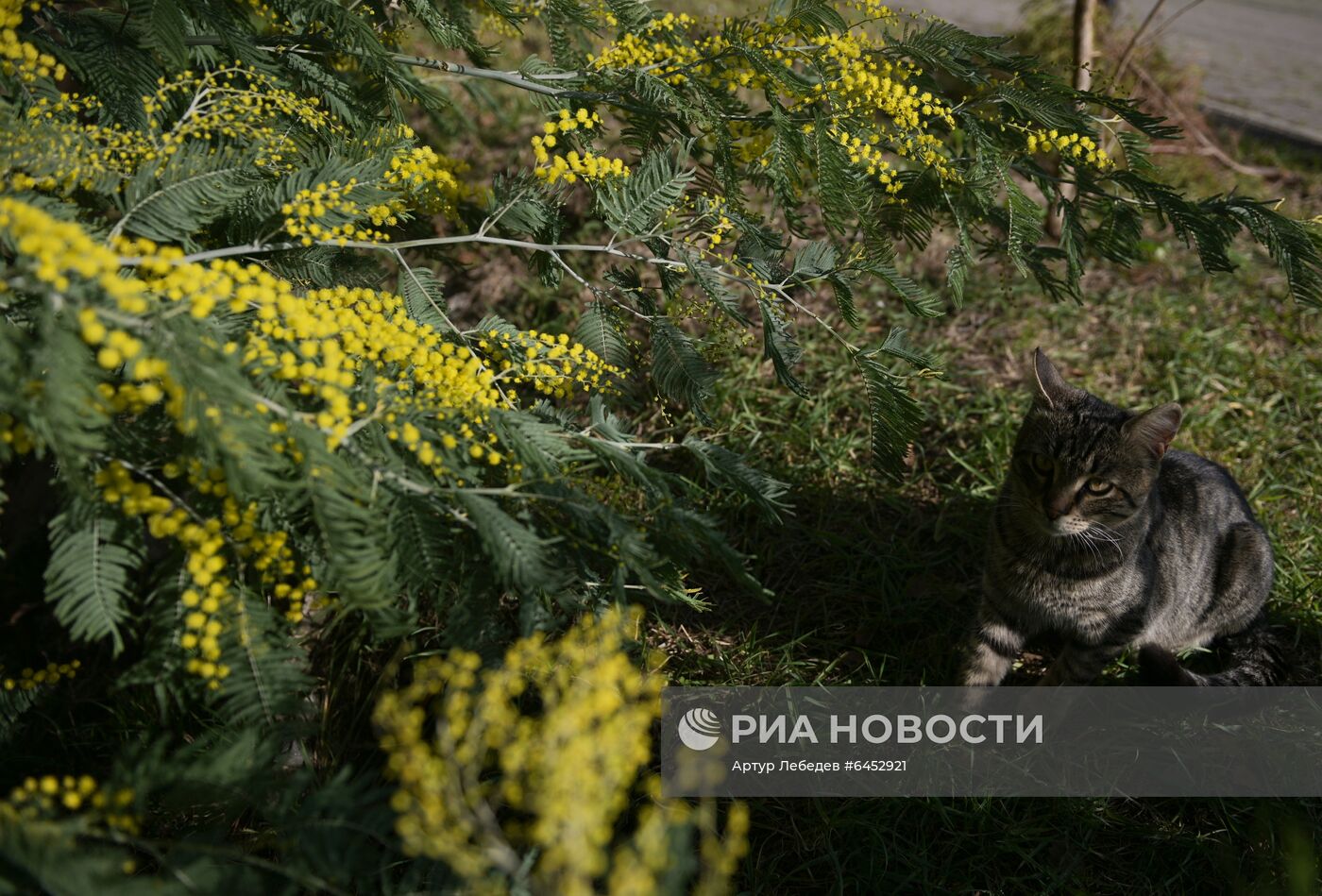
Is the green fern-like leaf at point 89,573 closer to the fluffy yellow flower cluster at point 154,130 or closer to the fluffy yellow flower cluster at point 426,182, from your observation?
the fluffy yellow flower cluster at point 154,130

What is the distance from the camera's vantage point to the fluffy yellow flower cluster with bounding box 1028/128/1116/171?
233 cm

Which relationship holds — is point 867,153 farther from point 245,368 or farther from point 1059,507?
point 245,368

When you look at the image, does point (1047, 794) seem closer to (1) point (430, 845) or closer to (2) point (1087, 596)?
(2) point (1087, 596)

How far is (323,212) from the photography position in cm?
187

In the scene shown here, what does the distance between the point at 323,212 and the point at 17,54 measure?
0.68 meters

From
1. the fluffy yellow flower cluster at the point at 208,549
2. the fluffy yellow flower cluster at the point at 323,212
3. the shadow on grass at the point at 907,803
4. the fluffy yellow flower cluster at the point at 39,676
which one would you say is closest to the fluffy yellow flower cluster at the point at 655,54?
the fluffy yellow flower cluster at the point at 323,212

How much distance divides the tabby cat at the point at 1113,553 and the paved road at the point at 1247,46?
13.8 feet

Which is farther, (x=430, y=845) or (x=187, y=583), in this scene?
(x=187, y=583)

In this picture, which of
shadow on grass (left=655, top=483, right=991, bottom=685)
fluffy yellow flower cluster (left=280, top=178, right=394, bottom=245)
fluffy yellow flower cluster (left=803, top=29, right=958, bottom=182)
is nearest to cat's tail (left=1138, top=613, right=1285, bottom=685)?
shadow on grass (left=655, top=483, right=991, bottom=685)

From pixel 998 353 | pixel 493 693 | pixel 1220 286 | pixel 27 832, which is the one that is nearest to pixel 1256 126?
pixel 1220 286

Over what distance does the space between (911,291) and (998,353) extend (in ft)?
5.28

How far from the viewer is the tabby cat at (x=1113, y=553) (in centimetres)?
237

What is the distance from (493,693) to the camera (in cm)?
125

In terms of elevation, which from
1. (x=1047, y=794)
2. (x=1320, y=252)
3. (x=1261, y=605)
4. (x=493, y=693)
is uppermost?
(x=1320, y=252)
